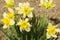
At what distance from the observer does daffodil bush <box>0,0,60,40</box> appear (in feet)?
7.24

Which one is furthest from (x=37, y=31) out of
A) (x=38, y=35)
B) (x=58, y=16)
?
(x=58, y=16)

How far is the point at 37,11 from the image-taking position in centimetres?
413

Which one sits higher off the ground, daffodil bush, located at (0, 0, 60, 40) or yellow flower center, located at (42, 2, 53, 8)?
yellow flower center, located at (42, 2, 53, 8)

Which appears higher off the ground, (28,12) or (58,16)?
(28,12)

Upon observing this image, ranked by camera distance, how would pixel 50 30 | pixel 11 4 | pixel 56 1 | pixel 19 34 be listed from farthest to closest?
pixel 56 1 < pixel 19 34 < pixel 11 4 < pixel 50 30

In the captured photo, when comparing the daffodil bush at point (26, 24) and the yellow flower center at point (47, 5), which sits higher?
the yellow flower center at point (47, 5)

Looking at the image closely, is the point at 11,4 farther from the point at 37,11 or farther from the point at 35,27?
the point at 37,11

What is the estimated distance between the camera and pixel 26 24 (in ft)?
7.16

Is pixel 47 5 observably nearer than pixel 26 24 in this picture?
No

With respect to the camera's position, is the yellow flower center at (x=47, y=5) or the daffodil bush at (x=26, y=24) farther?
the yellow flower center at (x=47, y=5)

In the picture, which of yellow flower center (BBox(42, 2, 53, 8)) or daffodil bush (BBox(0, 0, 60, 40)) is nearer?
daffodil bush (BBox(0, 0, 60, 40))

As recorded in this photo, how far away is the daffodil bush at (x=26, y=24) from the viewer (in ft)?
7.24

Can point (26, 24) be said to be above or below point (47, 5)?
below

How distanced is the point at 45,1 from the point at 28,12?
1.04ft
